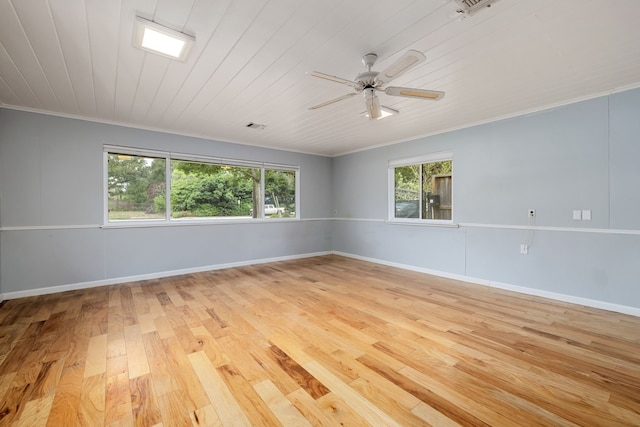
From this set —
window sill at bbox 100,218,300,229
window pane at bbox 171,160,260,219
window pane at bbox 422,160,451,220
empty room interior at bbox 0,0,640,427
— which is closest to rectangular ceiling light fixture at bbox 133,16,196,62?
empty room interior at bbox 0,0,640,427

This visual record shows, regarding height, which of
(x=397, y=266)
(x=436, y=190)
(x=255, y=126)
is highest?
(x=255, y=126)

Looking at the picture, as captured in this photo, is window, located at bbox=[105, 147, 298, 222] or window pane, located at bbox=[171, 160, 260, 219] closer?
window, located at bbox=[105, 147, 298, 222]

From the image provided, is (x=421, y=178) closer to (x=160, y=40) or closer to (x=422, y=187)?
(x=422, y=187)

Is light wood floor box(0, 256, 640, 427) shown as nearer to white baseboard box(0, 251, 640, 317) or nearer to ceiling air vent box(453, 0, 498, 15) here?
white baseboard box(0, 251, 640, 317)

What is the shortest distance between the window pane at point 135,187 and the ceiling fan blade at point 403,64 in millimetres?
4065

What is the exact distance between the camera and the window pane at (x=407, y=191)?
200 inches

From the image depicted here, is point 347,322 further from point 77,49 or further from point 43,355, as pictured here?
point 77,49

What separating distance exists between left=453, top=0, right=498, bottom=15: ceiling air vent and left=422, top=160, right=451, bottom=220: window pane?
3190mm

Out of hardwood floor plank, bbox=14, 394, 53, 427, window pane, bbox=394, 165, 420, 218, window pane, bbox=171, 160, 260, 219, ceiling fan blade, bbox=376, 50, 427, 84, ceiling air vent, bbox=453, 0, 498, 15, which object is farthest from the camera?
window pane, bbox=394, 165, 420, 218

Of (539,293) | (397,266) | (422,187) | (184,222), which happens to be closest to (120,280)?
(184,222)

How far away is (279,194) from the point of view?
19.9ft

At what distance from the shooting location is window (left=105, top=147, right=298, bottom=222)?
4300 millimetres

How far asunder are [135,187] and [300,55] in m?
3.65

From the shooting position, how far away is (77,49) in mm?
2207
